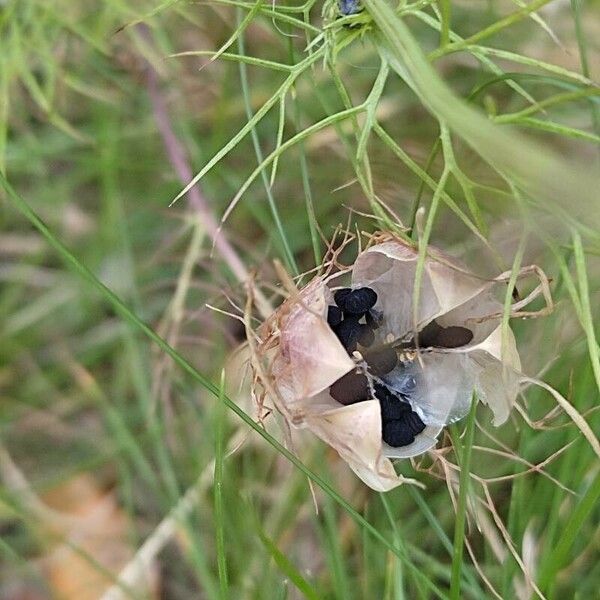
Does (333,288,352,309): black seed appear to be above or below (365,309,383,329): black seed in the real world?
above

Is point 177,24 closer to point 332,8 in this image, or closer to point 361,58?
point 361,58
